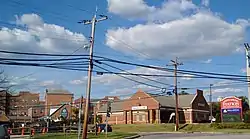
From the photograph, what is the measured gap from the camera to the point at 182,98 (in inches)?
3501

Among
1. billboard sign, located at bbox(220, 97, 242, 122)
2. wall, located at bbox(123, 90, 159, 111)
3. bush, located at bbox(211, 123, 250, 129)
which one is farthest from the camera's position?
wall, located at bbox(123, 90, 159, 111)

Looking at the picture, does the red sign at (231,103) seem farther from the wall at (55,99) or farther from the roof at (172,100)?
the wall at (55,99)

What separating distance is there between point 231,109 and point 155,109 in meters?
20.8

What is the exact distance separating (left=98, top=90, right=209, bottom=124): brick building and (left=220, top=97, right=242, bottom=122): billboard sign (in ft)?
60.0

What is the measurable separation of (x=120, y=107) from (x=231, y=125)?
35.9 metres

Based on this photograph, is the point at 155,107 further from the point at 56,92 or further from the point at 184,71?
the point at 56,92

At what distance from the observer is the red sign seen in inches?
2360

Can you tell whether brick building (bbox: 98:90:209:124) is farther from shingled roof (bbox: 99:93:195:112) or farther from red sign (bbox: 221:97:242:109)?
red sign (bbox: 221:97:242:109)

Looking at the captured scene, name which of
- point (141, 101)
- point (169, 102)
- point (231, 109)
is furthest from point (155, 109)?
point (231, 109)

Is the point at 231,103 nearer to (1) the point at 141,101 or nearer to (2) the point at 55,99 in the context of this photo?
(1) the point at 141,101

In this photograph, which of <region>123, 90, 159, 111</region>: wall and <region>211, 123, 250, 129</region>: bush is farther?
<region>123, 90, 159, 111</region>: wall

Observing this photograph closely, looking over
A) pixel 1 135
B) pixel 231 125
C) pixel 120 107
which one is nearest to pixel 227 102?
pixel 231 125

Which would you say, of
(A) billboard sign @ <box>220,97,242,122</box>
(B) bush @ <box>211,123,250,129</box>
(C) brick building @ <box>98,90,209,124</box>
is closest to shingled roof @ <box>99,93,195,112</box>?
(C) brick building @ <box>98,90,209,124</box>

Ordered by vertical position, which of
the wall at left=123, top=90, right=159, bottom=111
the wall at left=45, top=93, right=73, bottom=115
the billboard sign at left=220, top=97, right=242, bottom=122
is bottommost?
the billboard sign at left=220, top=97, right=242, bottom=122
